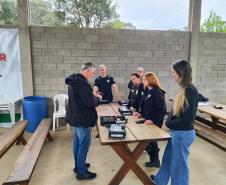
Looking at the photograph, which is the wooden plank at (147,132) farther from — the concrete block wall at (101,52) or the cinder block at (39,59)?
the cinder block at (39,59)

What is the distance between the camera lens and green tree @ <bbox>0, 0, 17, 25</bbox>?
474 centimetres

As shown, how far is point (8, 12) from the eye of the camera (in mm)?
4746

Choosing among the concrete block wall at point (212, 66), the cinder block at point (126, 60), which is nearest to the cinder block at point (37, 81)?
the cinder block at point (126, 60)

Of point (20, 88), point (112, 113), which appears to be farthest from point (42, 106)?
point (112, 113)

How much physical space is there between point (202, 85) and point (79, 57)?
3.17 metres

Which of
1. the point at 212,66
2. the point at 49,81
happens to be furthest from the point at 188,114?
the point at 212,66

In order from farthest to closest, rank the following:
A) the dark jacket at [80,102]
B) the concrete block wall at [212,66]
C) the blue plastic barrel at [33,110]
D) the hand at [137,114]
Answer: the concrete block wall at [212,66] → the blue plastic barrel at [33,110] → the hand at [137,114] → the dark jacket at [80,102]

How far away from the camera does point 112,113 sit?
10.8ft

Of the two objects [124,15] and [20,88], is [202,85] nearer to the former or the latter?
[124,15]

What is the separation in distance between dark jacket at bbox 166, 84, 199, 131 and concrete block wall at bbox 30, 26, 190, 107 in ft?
10.4

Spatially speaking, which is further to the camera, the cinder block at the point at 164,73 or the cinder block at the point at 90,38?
the cinder block at the point at 164,73

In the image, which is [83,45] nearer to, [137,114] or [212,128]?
[137,114]

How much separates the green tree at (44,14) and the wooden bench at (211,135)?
376 centimetres

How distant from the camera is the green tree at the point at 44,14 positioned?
487 cm
